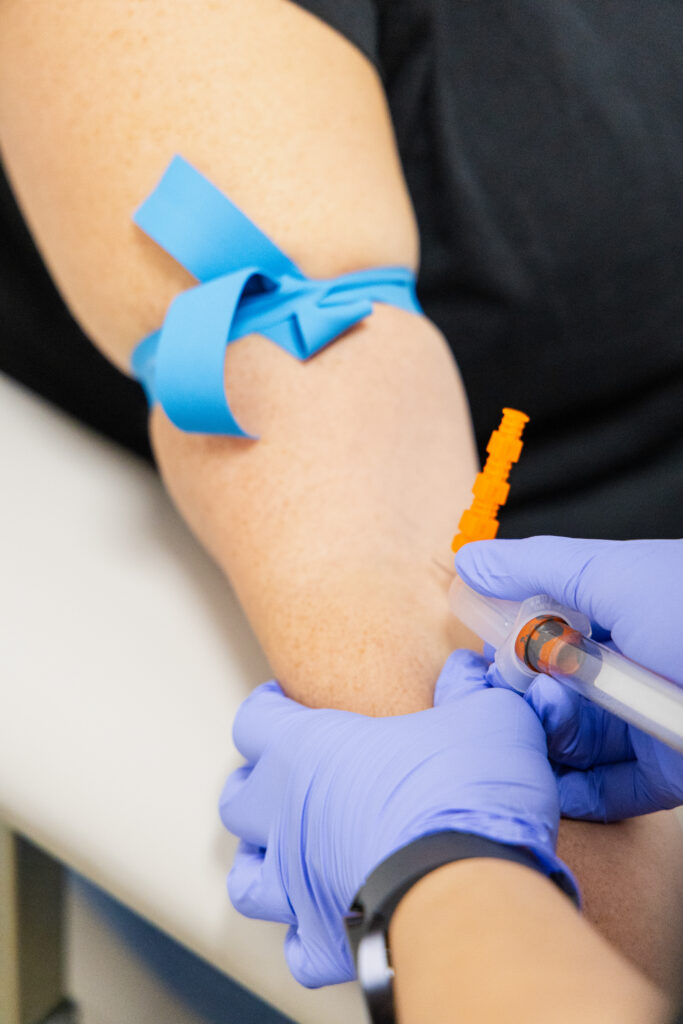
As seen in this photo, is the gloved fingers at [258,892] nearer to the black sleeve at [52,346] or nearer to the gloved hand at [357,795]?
the gloved hand at [357,795]

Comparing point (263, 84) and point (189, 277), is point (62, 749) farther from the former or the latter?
point (263, 84)

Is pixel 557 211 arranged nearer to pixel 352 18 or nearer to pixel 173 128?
pixel 352 18

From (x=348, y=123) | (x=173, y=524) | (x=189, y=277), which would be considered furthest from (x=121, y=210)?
(x=173, y=524)

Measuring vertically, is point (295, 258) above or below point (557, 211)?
above

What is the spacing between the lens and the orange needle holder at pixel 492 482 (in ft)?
1.95

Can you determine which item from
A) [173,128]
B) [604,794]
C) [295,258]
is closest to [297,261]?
[295,258]

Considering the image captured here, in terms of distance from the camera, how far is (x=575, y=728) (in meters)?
0.62

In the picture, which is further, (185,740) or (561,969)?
(185,740)

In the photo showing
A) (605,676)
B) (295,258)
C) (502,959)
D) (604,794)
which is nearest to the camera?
(502,959)

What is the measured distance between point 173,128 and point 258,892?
0.65 metres

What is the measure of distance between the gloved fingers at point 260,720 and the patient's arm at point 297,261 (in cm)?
2

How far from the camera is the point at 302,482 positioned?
0.72m

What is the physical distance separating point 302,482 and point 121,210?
0.98ft

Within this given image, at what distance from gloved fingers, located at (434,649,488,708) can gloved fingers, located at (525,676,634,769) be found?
50 mm
